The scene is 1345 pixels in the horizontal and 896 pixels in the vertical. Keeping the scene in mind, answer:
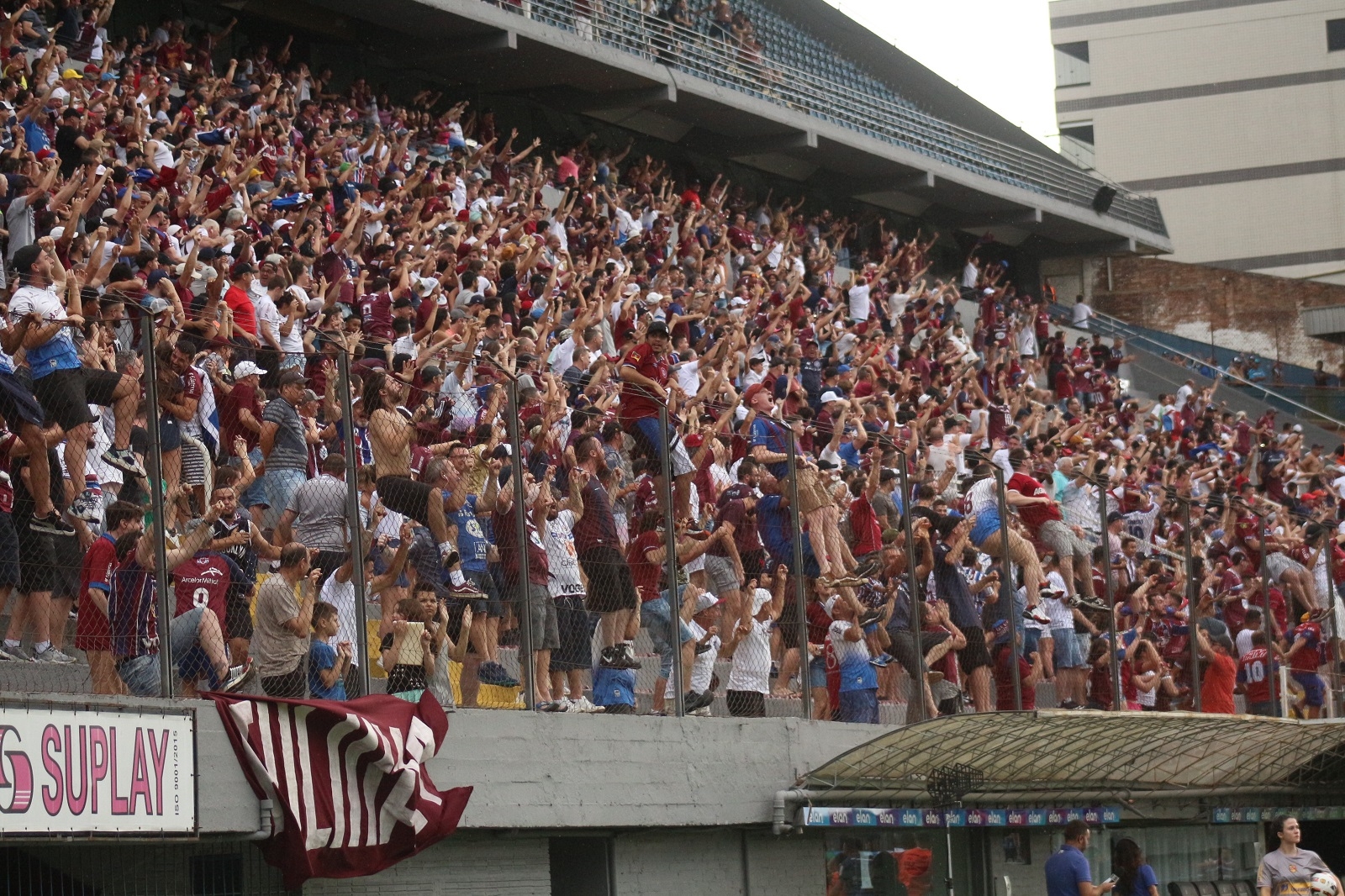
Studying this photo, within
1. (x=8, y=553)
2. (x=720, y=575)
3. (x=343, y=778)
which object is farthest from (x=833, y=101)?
(x=8, y=553)

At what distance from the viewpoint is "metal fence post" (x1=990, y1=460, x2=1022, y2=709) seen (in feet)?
44.6

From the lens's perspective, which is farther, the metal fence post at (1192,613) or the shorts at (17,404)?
the metal fence post at (1192,613)

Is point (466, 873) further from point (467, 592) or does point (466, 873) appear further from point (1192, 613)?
point (1192, 613)

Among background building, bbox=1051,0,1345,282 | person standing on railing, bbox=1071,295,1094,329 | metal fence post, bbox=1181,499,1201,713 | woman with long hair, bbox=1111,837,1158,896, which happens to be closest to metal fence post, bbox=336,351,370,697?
woman with long hair, bbox=1111,837,1158,896

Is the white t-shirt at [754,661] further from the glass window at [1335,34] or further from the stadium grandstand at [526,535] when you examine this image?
the glass window at [1335,34]

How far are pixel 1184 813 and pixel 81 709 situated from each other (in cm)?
1135

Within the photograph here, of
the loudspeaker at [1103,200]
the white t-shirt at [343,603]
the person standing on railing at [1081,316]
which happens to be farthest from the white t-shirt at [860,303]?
the white t-shirt at [343,603]

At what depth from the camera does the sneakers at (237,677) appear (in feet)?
28.3

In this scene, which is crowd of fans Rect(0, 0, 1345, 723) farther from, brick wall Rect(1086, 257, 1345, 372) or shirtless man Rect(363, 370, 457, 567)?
brick wall Rect(1086, 257, 1345, 372)

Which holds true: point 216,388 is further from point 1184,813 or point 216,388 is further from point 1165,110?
point 1165,110

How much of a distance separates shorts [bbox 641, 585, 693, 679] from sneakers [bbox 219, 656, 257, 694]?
Answer: 2.76 m

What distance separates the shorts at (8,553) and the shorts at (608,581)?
10.9ft

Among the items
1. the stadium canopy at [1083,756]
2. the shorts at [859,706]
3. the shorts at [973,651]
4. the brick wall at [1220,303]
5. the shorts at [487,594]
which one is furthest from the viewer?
the brick wall at [1220,303]

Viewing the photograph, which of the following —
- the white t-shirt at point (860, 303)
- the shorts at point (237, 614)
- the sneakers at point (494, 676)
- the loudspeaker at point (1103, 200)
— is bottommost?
the sneakers at point (494, 676)
